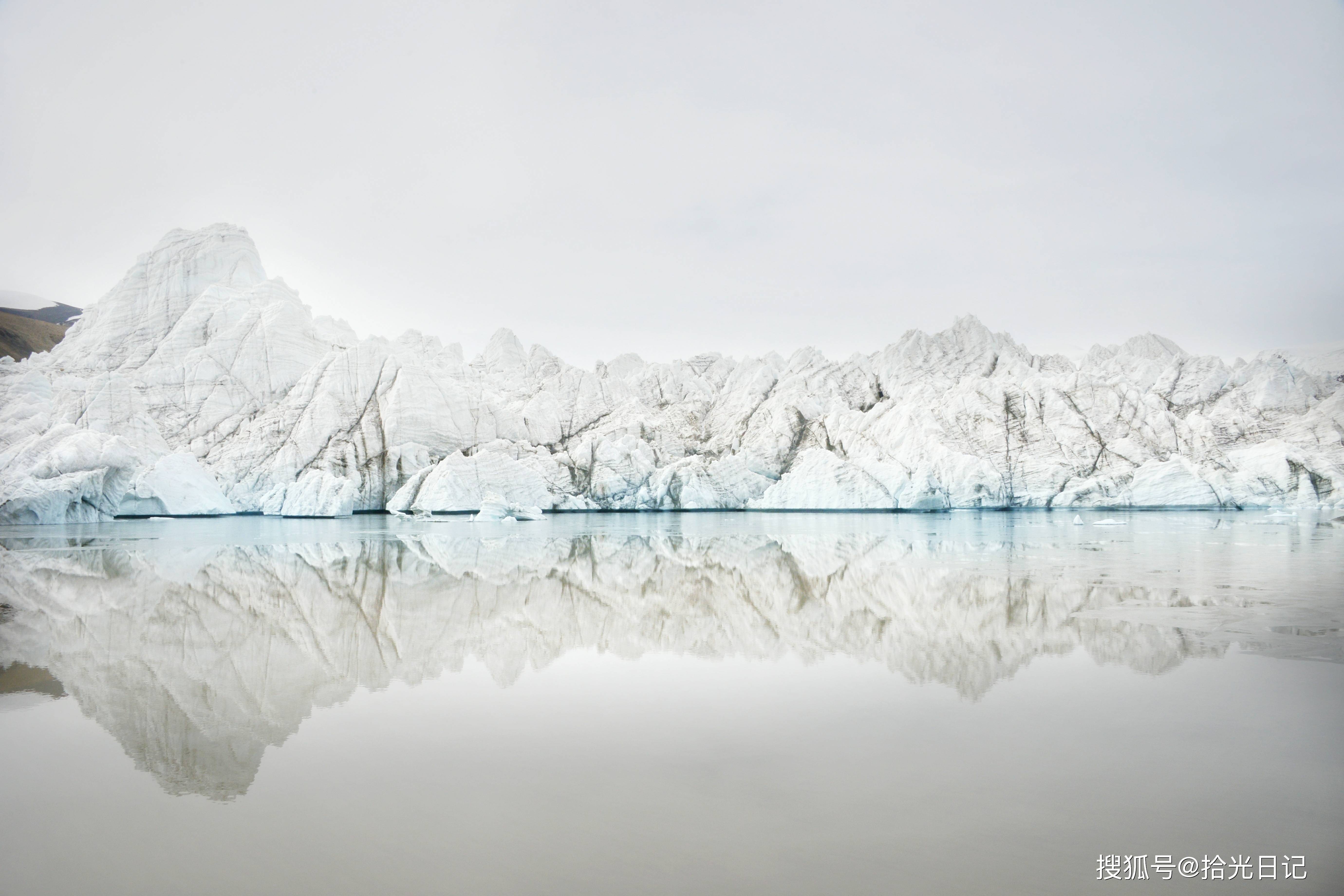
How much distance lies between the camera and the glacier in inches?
1380

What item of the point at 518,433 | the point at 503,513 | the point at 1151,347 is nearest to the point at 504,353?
the point at 518,433

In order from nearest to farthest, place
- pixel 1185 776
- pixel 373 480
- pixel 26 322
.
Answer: pixel 1185 776
pixel 373 480
pixel 26 322

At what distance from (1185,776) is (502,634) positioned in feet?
18.6

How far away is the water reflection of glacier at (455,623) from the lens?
5.12m

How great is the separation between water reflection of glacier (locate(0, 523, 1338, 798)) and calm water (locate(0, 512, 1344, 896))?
5cm

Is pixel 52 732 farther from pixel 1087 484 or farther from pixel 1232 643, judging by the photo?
pixel 1087 484

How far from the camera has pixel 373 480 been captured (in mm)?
41125

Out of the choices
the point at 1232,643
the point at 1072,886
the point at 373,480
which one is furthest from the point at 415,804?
the point at 373,480

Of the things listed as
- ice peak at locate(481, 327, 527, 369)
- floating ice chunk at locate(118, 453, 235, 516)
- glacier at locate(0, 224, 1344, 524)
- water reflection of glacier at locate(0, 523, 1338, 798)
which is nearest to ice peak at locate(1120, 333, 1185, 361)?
glacier at locate(0, 224, 1344, 524)

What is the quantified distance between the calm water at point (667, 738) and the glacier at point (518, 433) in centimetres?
2767

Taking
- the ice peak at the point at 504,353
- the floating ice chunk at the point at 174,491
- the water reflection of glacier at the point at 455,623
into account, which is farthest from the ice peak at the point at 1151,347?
the floating ice chunk at the point at 174,491

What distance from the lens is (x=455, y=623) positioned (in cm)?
799

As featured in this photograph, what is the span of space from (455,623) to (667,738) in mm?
4320

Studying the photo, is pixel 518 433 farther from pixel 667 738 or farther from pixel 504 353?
pixel 667 738
